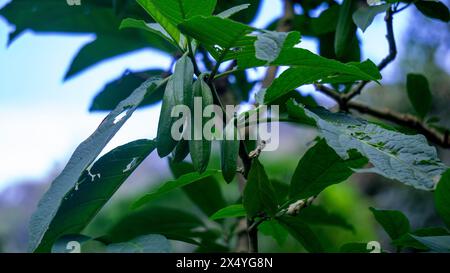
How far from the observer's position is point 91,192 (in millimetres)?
535

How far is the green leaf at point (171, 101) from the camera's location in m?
0.48

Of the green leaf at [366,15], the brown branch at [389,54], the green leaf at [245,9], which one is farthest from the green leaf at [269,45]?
the green leaf at [245,9]

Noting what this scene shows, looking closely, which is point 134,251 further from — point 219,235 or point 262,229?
point 219,235

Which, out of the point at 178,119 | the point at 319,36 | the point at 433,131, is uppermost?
the point at 319,36

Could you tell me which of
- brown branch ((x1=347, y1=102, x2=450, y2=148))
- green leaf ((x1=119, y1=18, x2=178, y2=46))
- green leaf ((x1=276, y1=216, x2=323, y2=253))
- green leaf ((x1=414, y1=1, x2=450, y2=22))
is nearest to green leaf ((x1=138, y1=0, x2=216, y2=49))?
green leaf ((x1=119, y1=18, x2=178, y2=46))

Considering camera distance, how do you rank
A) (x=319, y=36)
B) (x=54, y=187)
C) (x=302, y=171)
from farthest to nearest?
(x=319, y=36) → (x=302, y=171) → (x=54, y=187)

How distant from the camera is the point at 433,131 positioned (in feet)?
3.18

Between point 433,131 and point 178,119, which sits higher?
point 433,131

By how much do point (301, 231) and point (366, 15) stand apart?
10.5 inches

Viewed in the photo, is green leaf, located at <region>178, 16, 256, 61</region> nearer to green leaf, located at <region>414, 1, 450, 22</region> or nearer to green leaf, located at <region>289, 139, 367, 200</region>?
green leaf, located at <region>289, 139, 367, 200</region>

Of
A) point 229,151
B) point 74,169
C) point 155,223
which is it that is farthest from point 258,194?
point 155,223

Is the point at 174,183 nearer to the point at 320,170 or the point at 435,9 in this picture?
the point at 320,170
